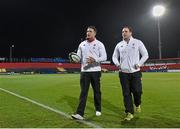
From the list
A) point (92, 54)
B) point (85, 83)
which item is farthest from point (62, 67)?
point (85, 83)

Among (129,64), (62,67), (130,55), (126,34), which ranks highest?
(126,34)

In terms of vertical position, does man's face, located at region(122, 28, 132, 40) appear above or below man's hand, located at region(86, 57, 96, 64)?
above

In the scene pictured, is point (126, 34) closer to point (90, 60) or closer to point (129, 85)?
point (90, 60)

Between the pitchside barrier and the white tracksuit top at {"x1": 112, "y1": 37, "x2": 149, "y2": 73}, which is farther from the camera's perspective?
the pitchside barrier

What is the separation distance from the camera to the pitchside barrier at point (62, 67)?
57388mm

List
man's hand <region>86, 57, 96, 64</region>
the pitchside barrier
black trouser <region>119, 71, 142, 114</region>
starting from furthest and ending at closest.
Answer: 1. the pitchside barrier
2. man's hand <region>86, 57, 96, 64</region>
3. black trouser <region>119, 71, 142, 114</region>

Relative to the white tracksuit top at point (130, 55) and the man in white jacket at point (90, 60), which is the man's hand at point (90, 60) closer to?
the man in white jacket at point (90, 60)

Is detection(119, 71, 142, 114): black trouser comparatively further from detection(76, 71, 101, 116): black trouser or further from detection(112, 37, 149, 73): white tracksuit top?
detection(76, 71, 101, 116): black trouser

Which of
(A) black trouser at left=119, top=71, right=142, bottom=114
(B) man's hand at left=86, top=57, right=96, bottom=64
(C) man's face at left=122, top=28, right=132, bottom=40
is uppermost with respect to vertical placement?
(C) man's face at left=122, top=28, right=132, bottom=40

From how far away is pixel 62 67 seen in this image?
66.2m

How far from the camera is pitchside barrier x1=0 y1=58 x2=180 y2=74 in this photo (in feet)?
188

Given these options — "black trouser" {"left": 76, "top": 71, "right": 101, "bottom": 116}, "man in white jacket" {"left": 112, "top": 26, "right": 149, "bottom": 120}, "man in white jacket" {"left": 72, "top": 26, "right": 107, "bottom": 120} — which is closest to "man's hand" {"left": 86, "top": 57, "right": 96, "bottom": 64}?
"man in white jacket" {"left": 72, "top": 26, "right": 107, "bottom": 120}

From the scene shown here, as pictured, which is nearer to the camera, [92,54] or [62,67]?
[92,54]

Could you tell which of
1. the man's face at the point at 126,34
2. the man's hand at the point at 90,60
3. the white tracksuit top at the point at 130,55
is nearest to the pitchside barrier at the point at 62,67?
the white tracksuit top at the point at 130,55
